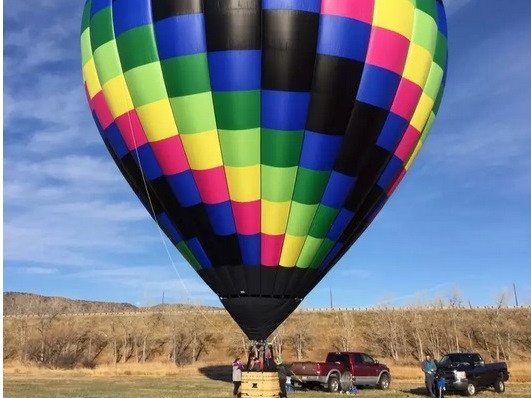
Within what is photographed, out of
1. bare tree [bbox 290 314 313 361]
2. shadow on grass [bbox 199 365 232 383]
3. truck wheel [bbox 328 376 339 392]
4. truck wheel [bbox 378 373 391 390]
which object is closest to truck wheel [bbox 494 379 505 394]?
truck wheel [bbox 378 373 391 390]

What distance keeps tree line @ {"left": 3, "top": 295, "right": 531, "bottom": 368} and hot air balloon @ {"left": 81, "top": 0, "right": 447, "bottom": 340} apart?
179 ft

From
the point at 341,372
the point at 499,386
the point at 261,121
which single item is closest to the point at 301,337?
the point at 341,372

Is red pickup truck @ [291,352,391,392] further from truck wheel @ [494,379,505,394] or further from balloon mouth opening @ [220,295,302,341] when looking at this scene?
balloon mouth opening @ [220,295,302,341]

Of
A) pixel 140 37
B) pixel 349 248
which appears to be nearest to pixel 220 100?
pixel 140 37

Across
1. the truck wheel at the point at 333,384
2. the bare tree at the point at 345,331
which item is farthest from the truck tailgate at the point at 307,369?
the bare tree at the point at 345,331

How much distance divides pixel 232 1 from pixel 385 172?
6.16 m

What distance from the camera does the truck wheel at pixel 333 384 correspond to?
76.0 ft

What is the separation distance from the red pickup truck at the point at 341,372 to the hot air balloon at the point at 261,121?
8.69 metres

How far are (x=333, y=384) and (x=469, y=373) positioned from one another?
5168mm

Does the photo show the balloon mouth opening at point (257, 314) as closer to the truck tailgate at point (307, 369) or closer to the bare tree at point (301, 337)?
the truck tailgate at point (307, 369)

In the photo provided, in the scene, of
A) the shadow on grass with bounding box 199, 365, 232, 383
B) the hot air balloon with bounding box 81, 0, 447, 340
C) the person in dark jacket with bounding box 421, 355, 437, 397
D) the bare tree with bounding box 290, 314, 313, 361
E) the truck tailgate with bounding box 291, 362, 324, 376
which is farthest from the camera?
the bare tree with bounding box 290, 314, 313, 361

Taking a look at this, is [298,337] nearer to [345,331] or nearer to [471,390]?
[345,331]

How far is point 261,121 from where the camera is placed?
14.5 meters

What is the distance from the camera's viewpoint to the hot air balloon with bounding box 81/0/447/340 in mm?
14250
